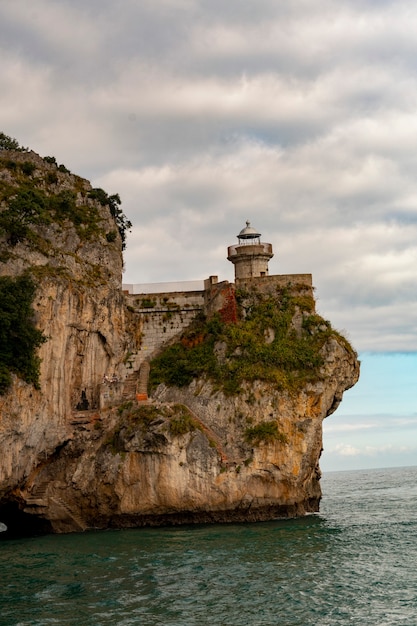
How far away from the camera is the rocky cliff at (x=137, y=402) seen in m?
40.4

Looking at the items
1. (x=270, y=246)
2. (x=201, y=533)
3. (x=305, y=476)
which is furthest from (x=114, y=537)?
(x=270, y=246)

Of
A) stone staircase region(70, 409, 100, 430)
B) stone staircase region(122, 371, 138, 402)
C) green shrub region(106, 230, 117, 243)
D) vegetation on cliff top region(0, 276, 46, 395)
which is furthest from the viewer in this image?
green shrub region(106, 230, 117, 243)

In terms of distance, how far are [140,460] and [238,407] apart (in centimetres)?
597

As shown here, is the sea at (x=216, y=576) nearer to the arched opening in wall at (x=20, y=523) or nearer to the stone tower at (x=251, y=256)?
the arched opening in wall at (x=20, y=523)

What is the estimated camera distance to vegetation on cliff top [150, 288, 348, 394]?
43844mm

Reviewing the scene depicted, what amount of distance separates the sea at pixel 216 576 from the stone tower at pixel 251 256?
17.0 meters

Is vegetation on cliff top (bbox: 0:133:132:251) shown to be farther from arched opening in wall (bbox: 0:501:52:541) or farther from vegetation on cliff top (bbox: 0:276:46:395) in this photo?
arched opening in wall (bbox: 0:501:52:541)

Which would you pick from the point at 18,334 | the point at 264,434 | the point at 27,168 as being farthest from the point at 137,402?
the point at 27,168

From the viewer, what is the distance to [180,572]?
92.5 feet

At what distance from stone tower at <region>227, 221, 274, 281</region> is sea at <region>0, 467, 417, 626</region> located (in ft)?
55.9

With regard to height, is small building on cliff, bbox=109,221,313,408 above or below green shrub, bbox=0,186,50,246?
below

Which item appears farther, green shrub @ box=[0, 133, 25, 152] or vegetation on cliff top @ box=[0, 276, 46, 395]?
green shrub @ box=[0, 133, 25, 152]

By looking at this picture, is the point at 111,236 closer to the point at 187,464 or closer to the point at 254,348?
the point at 254,348

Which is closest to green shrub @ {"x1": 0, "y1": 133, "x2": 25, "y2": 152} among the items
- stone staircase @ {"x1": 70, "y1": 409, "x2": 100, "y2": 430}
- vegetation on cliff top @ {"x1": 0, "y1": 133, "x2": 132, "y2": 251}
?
vegetation on cliff top @ {"x1": 0, "y1": 133, "x2": 132, "y2": 251}
